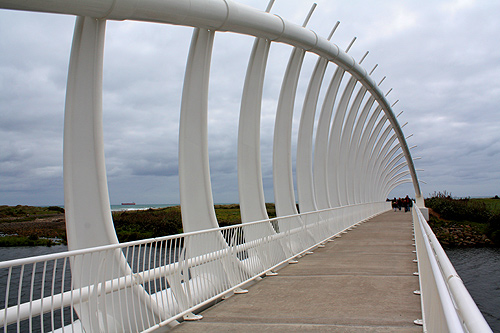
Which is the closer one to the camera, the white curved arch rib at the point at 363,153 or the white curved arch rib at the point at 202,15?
the white curved arch rib at the point at 202,15

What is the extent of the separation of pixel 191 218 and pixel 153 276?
3685mm

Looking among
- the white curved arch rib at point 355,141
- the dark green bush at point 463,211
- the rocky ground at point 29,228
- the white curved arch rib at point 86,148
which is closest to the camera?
the white curved arch rib at point 86,148

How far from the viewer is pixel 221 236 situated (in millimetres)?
7535

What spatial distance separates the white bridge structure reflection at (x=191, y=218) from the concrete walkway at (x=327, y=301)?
37 centimetres

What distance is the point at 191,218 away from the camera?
9195 millimetres

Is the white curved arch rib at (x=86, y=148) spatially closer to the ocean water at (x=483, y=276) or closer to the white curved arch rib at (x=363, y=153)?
the ocean water at (x=483, y=276)

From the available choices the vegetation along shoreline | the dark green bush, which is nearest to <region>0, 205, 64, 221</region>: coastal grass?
the vegetation along shoreline

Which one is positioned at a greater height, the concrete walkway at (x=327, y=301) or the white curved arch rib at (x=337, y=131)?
the white curved arch rib at (x=337, y=131)

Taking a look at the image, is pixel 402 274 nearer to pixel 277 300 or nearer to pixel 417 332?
pixel 277 300

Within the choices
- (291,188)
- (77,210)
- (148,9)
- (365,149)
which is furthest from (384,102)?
(77,210)

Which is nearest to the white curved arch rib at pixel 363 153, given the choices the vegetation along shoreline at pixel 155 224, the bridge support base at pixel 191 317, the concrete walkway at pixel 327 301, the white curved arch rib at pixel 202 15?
the vegetation along shoreline at pixel 155 224

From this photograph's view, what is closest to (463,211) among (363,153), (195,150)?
(363,153)

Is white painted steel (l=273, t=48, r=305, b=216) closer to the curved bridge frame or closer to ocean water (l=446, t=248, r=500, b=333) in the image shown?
the curved bridge frame

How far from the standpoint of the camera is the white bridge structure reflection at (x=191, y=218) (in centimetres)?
435
